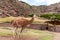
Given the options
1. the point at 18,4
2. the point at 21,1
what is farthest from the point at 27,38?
the point at 21,1

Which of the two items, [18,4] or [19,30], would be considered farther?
[18,4]

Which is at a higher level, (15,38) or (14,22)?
(14,22)

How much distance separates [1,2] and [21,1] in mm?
9987

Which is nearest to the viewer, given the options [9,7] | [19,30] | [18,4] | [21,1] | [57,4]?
[19,30]

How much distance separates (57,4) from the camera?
7325cm

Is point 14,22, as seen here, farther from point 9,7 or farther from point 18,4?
point 18,4

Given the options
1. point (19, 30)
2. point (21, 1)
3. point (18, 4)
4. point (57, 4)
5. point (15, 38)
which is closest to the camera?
point (15, 38)

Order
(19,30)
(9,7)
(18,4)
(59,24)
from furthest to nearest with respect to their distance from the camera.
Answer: (18,4) → (9,7) → (59,24) → (19,30)

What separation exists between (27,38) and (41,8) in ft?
165

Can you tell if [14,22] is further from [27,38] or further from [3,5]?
[3,5]

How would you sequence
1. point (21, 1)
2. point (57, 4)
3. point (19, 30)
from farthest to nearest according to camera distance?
1. point (57, 4)
2. point (21, 1)
3. point (19, 30)

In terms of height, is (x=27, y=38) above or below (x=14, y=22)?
below

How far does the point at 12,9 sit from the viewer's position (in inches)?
2191

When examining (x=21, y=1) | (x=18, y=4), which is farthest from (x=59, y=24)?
(x=21, y=1)
